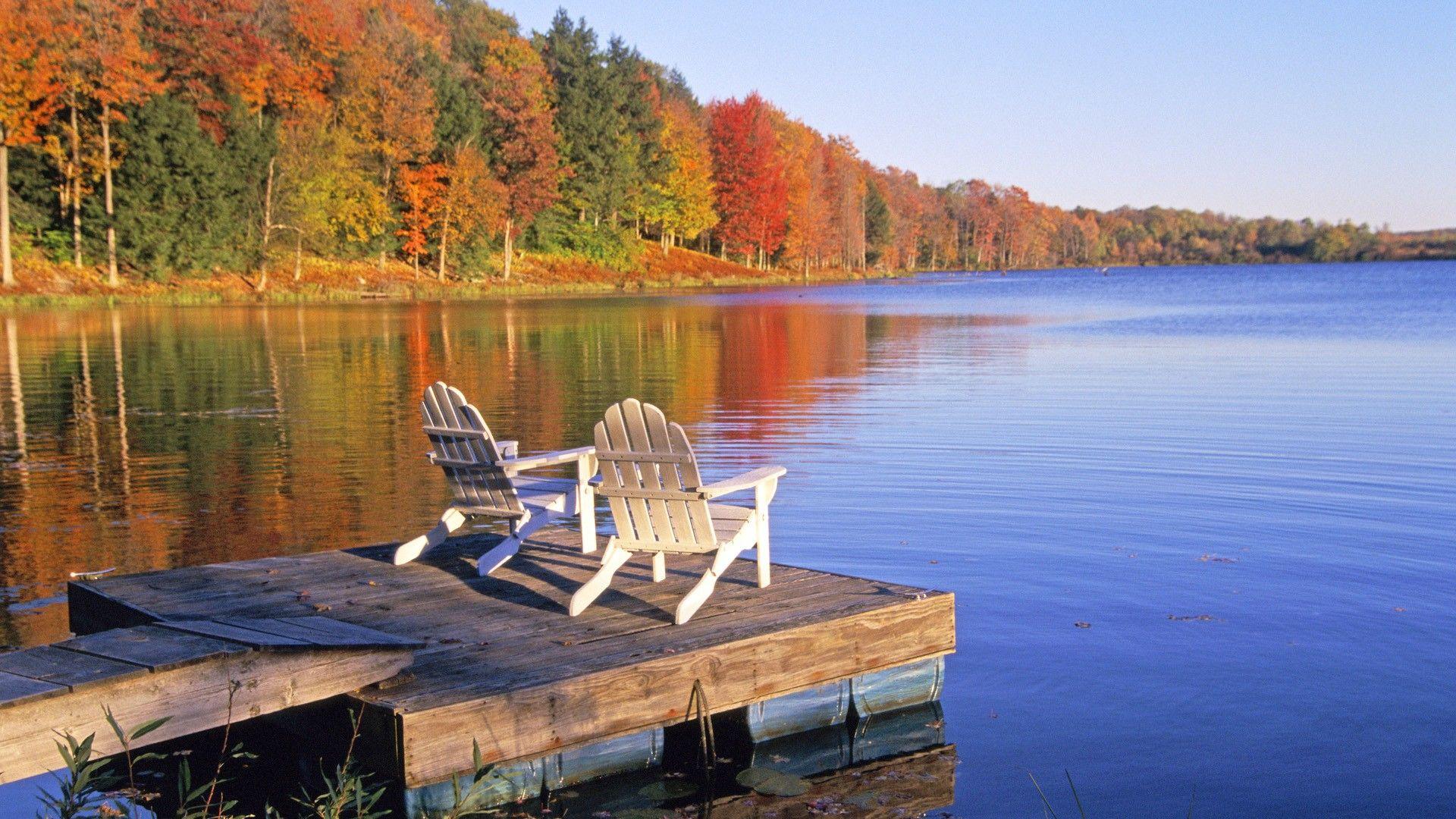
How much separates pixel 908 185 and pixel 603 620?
163 m

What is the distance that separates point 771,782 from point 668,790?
1.60 ft

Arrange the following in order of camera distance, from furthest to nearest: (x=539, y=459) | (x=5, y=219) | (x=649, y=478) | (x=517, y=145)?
(x=517, y=145), (x=5, y=219), (x=539, y=459), (x=649, y=478)

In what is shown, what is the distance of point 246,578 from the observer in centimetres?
732

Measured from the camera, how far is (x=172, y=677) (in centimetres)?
491

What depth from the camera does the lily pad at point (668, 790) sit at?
19.0 ft

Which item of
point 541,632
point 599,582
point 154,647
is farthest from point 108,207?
point 154,647

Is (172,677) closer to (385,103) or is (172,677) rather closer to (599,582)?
(599,582)

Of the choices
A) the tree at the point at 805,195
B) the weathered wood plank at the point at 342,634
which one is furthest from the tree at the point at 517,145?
the weathered wood plank at the point at 342,634

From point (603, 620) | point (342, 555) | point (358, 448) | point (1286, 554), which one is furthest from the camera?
point (358, 448)

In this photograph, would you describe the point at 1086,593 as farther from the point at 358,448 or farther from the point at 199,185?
the point at 199,185

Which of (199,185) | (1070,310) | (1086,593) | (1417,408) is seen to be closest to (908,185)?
(1070,310)

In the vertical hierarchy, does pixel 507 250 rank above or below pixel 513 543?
above

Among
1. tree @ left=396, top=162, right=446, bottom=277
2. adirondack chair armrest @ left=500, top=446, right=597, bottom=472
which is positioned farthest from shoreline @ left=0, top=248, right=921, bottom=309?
adirondack chair armrest @ left=500, top=446, right=597, bottom=472

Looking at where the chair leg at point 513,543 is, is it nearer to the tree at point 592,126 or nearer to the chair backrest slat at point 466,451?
the chair backrest slat at point 466,451
